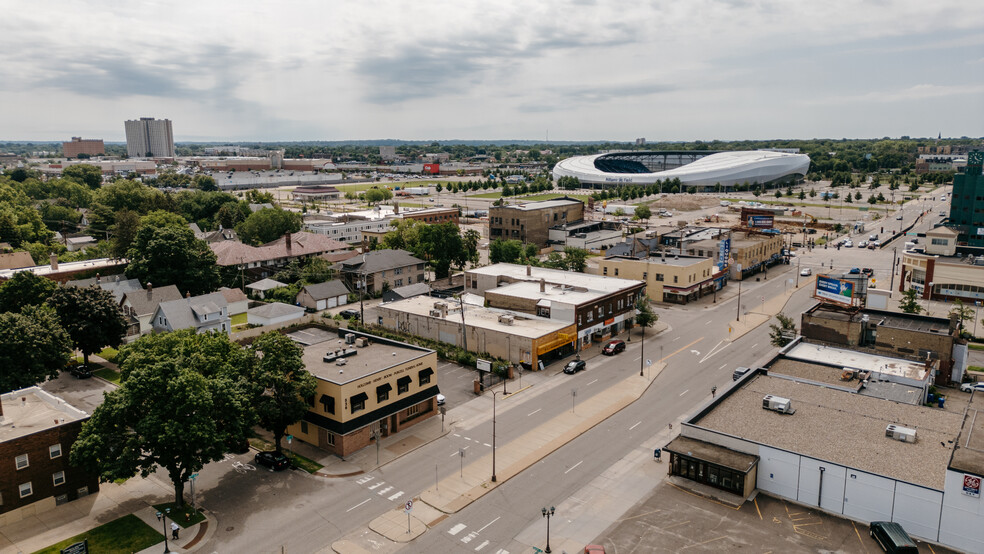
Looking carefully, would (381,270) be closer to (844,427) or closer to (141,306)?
(141,306)

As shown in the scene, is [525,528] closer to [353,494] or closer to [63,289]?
[353,494]

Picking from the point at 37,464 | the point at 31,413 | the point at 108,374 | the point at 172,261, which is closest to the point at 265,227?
the point at 172,261

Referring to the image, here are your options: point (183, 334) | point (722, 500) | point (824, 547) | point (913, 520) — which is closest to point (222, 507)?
point (183, 334)

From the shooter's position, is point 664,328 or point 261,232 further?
point 261,232

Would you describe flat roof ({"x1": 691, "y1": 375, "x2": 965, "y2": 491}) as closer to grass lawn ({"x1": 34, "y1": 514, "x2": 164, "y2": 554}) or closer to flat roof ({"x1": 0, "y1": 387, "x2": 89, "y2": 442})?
grass lawn ({"x1": 34, "y1": 514, "x2": 164, "y2": 554})

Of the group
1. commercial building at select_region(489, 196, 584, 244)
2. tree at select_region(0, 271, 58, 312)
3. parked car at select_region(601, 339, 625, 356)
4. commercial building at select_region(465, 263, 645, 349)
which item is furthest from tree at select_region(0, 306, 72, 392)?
commercial building at select_region(489, 196, 584, 244)

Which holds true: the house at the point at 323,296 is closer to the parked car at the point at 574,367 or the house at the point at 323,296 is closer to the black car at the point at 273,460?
the parked car at the point at 574,367
